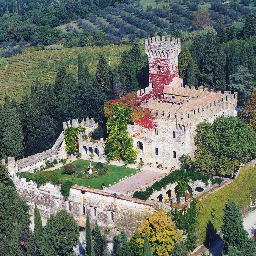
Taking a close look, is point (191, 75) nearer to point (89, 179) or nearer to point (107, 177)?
point (107, 177)

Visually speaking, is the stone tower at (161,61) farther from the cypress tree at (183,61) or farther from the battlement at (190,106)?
the cypress tree at (183,61)

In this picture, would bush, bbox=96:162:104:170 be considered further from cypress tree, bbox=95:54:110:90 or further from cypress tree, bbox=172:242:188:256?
cypress tree, bbox=95:54:110:90

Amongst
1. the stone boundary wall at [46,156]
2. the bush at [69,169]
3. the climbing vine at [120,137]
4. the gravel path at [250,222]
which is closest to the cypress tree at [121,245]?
the bush at [69,169]

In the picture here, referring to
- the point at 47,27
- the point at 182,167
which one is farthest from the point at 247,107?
the point at 47,27

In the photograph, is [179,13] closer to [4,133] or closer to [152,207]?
[4,133]

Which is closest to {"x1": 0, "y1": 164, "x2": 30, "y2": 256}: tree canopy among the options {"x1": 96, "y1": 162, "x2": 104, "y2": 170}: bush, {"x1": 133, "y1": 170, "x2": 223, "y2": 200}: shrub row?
{"x1": 96, "y1": 162, "x2": 104, "y2": 170}: bush
